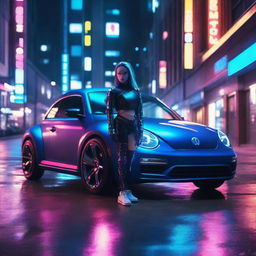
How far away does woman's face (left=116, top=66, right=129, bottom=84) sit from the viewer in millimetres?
6027

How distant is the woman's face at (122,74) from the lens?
6027 mm

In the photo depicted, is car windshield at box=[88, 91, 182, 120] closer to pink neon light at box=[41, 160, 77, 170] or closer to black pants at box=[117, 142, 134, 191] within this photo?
pink neon light at box=[41, 160, 77, 170]

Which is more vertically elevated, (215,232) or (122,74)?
(122,74)

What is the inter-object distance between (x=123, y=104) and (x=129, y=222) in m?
1.63

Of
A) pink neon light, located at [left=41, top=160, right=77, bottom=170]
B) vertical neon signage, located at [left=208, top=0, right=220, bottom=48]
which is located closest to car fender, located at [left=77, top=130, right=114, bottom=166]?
pink neon light, located at [left=41, top=160, right=77, bottom=170]

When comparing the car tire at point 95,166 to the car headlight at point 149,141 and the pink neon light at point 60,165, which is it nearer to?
the pink neon light at point 60,165

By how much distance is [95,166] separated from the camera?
6.60 meters

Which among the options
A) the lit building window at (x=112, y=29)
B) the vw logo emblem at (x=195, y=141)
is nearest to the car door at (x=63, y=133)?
the vw logo emblem at (x=195, y=141)

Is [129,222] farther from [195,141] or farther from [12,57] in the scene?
[12,57]

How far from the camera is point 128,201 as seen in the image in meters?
5.89

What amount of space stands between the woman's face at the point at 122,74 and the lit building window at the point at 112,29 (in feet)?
376

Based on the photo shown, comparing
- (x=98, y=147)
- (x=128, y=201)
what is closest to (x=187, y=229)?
(x=128, y=201)

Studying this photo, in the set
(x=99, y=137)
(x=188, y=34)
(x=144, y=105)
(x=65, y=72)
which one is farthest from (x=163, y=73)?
(x=65, y=72)

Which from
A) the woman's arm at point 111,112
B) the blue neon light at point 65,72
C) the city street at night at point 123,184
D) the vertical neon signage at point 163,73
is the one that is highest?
the blue neon light at point 65,72
